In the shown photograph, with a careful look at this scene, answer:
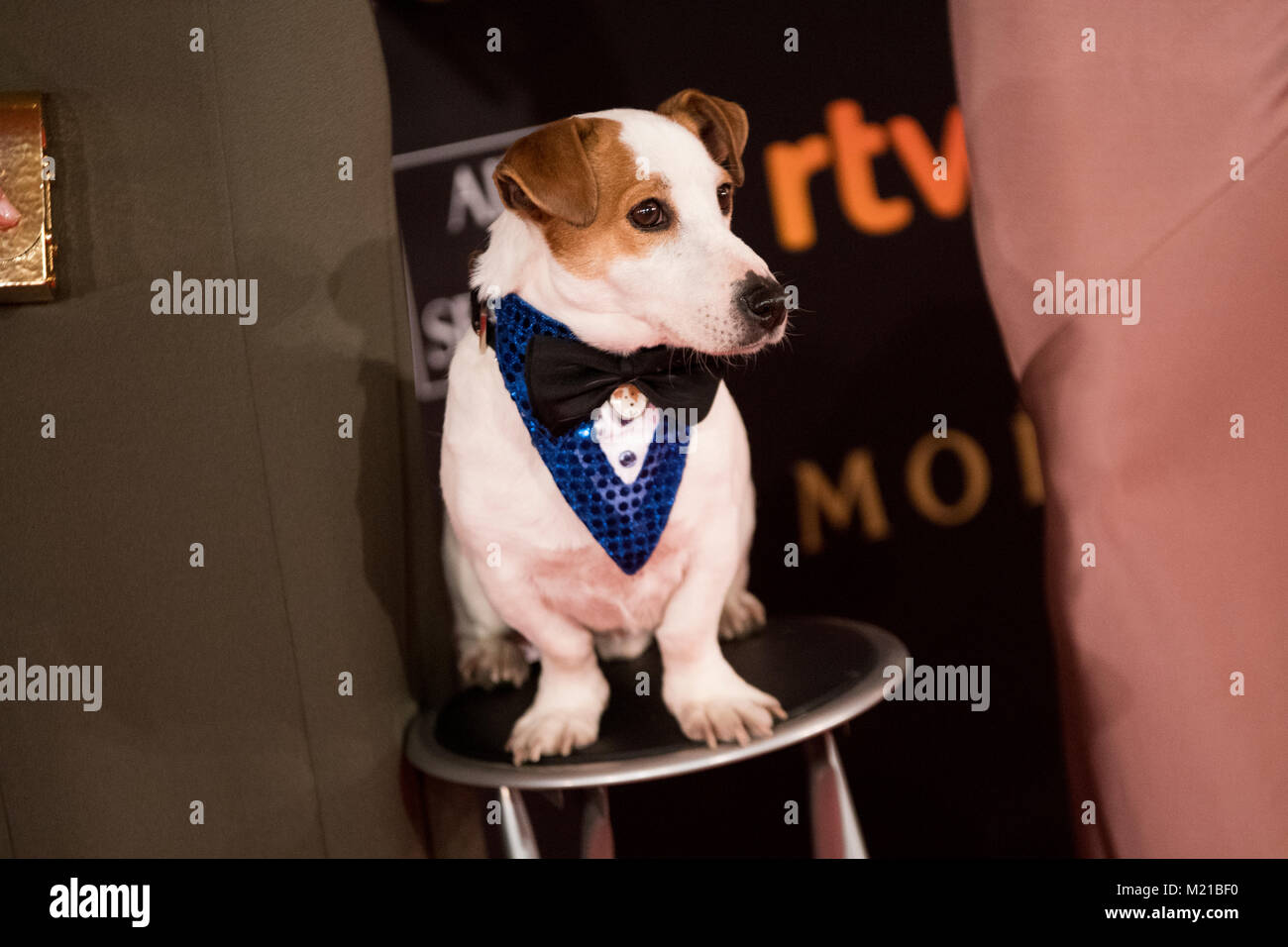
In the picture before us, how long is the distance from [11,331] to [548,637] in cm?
82

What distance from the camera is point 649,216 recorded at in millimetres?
991

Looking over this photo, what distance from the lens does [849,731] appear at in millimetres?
1424

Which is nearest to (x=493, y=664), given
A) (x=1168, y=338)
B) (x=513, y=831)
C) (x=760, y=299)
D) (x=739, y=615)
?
(x=513, y=831)

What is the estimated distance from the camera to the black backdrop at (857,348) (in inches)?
49.8

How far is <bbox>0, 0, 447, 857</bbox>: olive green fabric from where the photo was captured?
3.83 ft

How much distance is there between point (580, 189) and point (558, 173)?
29 millimetres

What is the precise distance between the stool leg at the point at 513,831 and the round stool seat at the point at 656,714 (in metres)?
0.11

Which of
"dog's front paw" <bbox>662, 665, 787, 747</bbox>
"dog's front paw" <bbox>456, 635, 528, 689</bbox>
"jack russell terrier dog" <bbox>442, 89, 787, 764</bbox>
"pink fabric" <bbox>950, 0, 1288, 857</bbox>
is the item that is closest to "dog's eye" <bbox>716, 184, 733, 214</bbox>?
"jack russell terrier dog" <bbox>442, 89, 787, 764</bbox>

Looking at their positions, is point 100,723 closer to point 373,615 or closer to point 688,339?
point 373,615

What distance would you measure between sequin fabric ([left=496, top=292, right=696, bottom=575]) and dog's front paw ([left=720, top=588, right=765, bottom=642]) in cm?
26

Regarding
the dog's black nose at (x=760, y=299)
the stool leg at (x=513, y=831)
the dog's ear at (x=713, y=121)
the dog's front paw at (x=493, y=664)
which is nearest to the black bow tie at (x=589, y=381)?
the dog's black nose at (x=760, y=299)

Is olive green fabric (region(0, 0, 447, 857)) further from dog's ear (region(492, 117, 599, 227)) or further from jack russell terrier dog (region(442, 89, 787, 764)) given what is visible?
dog's ear (region(492, 117, 599, 227))

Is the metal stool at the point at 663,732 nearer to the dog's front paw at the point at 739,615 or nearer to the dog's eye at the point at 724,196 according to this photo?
the dog's front paw at the point at 739,615

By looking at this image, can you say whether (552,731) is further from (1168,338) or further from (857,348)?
(1168,338)
